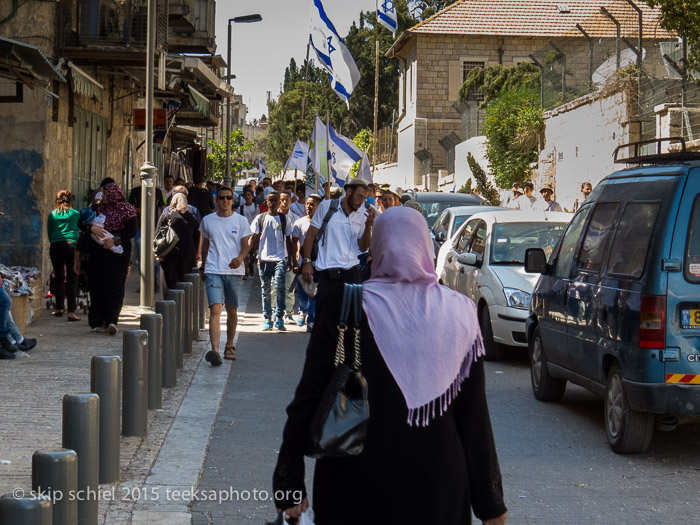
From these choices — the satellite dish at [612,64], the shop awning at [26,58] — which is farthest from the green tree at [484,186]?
the shop awning at [26,58]

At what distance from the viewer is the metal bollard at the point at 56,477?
4289 mm

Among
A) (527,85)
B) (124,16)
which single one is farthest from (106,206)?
(527,85)

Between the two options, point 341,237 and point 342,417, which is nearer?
point 342,417

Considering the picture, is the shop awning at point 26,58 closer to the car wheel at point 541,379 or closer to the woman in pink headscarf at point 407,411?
the car wheel at point 541,379

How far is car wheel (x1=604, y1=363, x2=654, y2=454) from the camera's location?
7498 millimetres

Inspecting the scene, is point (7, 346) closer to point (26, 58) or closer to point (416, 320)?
point (26, 58)

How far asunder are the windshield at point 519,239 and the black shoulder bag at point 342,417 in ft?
31.4

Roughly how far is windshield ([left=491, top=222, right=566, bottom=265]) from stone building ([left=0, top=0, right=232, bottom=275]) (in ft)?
17.7

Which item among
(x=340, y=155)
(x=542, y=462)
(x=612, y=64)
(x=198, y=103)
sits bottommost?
(x=542, y=462)

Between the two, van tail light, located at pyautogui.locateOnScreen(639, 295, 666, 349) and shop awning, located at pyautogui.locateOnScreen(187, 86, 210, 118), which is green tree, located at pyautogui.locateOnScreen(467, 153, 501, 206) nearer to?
shop awning, located at pyautogui.locateOnScreen(187, 86, 210, 118)

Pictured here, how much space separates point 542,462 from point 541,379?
7.56 feet

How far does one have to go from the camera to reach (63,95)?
57.4ft

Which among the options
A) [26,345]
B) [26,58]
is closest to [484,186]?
[26,58]

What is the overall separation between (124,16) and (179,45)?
33.5 ft
